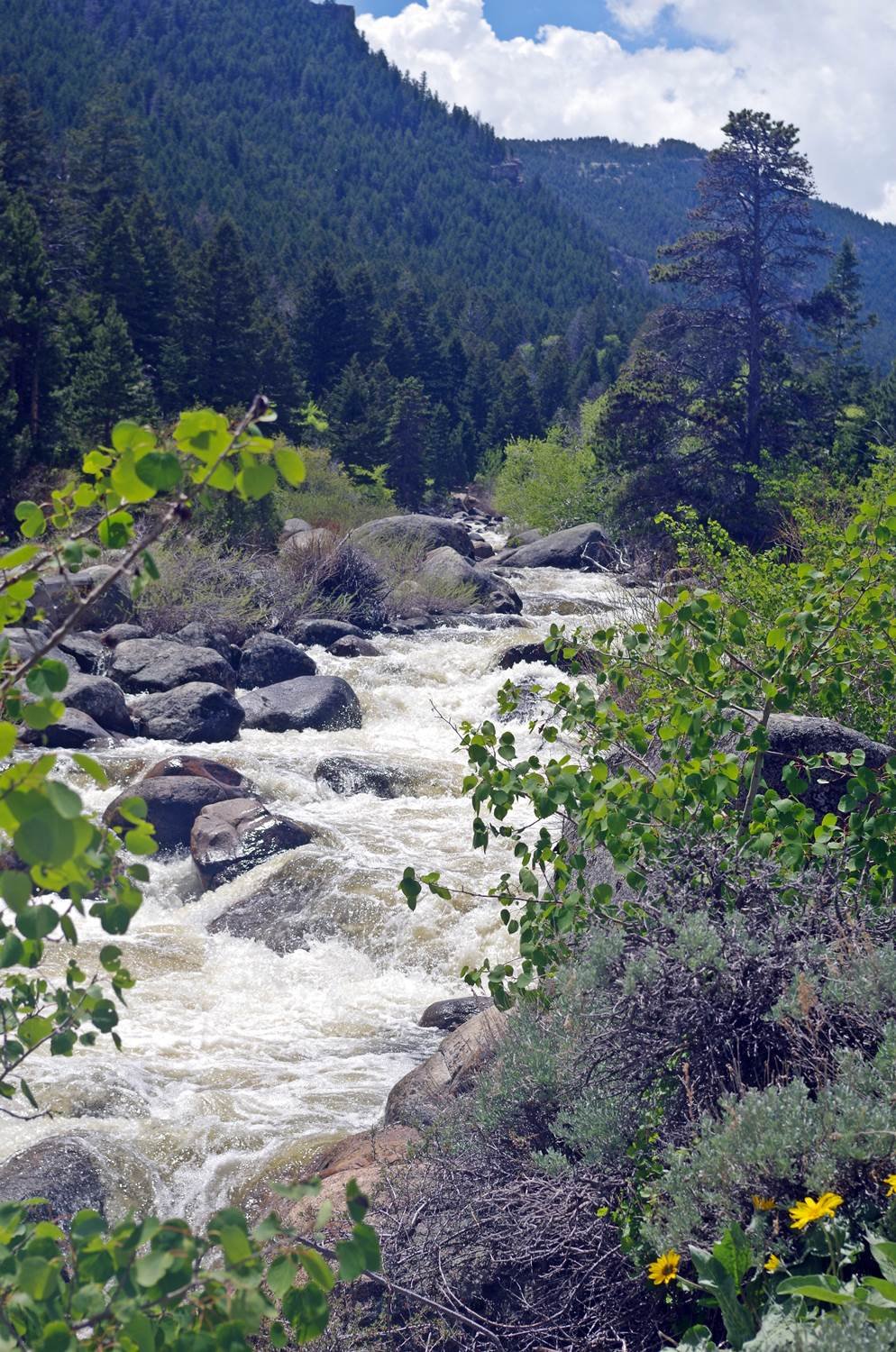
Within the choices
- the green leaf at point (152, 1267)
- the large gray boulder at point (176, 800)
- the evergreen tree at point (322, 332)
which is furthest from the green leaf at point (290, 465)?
the evergreen tree at point (322, 332)

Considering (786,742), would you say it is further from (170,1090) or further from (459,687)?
(459,687)

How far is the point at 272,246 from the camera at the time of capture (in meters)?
73.9

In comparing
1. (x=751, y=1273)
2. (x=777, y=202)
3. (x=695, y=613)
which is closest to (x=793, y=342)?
(x=777, y=202)

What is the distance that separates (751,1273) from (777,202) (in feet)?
81.8

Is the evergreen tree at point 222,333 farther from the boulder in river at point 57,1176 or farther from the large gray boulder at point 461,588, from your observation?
the boulder in river at point 57,1176

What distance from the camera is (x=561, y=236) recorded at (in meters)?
134

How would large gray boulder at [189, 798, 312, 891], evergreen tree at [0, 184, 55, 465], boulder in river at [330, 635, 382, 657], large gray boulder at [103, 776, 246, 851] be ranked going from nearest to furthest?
large gray boulder at [189, 798, 312, 891] < large gray boulder at [103, 776, 246, 851] < boulder in river at [330, 635, 382, 657] < evergreen tree at [0, 184, 55, 465]

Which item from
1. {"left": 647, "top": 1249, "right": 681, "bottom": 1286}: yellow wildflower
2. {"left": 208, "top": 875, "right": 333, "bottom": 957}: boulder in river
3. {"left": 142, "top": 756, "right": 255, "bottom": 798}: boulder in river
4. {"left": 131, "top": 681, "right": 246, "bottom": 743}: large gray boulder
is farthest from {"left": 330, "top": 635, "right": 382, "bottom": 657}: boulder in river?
{"left": 647, "top": 1249, "right": 681, "bottom": 1286}: yellow wildflower

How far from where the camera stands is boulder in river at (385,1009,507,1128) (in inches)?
182

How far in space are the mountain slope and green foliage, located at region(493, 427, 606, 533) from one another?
32.1 m

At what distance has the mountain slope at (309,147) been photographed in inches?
3300

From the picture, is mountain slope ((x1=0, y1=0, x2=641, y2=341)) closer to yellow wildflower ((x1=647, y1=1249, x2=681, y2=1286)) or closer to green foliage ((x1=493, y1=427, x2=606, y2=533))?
green foliage ((x1=493, y1=427, x2=606, y2=533))

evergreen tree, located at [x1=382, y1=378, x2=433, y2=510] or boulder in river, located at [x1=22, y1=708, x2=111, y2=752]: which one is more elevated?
evergreen tree, located at [x1=382, y1=378, x2=433, y2=510]

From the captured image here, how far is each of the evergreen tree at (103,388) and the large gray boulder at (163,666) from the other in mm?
10462
